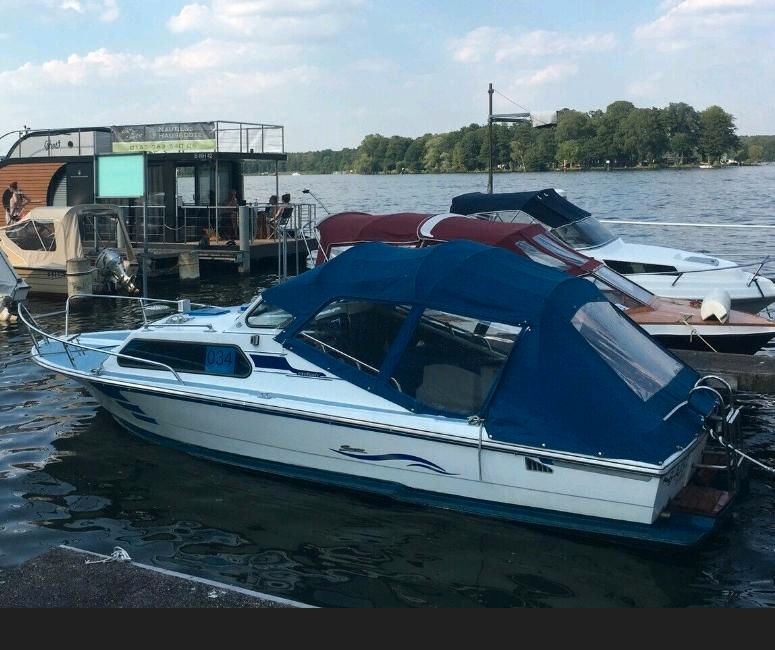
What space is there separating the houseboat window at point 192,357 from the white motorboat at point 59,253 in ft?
36.2

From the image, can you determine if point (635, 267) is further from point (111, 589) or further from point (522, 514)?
point (111, 589)

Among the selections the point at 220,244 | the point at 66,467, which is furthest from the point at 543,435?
the point at 220,244

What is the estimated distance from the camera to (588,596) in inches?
259

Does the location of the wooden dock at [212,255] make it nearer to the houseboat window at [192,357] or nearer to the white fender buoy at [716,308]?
the white fender buoy at [716,308]

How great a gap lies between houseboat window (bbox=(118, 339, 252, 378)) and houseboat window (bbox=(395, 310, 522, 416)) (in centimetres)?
179

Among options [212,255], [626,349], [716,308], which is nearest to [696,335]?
[716,308]

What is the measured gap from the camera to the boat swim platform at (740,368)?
10467 mm

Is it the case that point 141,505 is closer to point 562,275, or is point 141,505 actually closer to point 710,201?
point 562,275

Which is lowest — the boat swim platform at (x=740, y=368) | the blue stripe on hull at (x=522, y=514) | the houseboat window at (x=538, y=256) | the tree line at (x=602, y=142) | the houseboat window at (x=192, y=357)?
the blue stripe on hull at (x=522, y=514)

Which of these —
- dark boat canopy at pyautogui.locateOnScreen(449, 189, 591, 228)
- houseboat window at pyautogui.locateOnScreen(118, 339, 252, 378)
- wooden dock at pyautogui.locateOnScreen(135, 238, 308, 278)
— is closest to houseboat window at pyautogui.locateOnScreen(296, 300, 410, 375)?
houseboat window at pyautogui.locateOnScreen(118, 339, 252, 378)

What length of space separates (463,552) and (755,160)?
174 meters

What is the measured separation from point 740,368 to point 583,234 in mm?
6249

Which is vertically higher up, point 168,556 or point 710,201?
point 710,201

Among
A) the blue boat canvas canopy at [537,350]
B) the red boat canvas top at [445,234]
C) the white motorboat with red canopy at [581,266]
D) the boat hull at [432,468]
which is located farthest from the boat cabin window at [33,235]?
the blue boat canvas canopy at [537,350]
